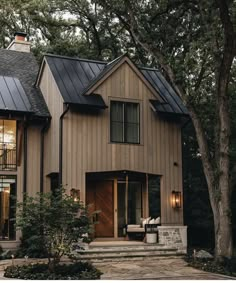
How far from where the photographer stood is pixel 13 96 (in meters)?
18.2

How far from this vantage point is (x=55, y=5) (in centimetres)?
2608

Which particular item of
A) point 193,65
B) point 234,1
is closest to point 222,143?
point 193,65

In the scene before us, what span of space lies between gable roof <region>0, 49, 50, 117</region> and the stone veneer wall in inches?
234

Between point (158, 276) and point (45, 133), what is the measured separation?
7978 millimetres

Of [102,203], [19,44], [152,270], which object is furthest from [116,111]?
[19,44]

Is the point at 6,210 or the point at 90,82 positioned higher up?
the point at 90,82

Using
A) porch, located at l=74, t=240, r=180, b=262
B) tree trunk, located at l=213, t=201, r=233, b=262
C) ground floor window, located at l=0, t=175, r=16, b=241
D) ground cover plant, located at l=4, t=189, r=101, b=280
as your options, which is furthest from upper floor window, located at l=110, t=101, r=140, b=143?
ground cover plant, located at l=4, t=189, r=101, b=280

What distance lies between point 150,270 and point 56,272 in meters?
2.75

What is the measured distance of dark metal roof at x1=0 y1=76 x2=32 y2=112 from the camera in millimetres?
17578

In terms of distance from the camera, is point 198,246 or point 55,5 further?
point 55,5

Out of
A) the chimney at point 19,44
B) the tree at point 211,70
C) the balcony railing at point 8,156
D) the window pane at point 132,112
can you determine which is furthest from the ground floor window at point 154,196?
the chimney at point 19,44

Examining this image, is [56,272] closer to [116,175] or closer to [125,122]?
[116,175]

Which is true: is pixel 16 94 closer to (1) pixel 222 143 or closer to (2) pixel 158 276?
(1) pixel 222 143

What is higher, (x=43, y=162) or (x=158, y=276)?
(x=43, y=162)
